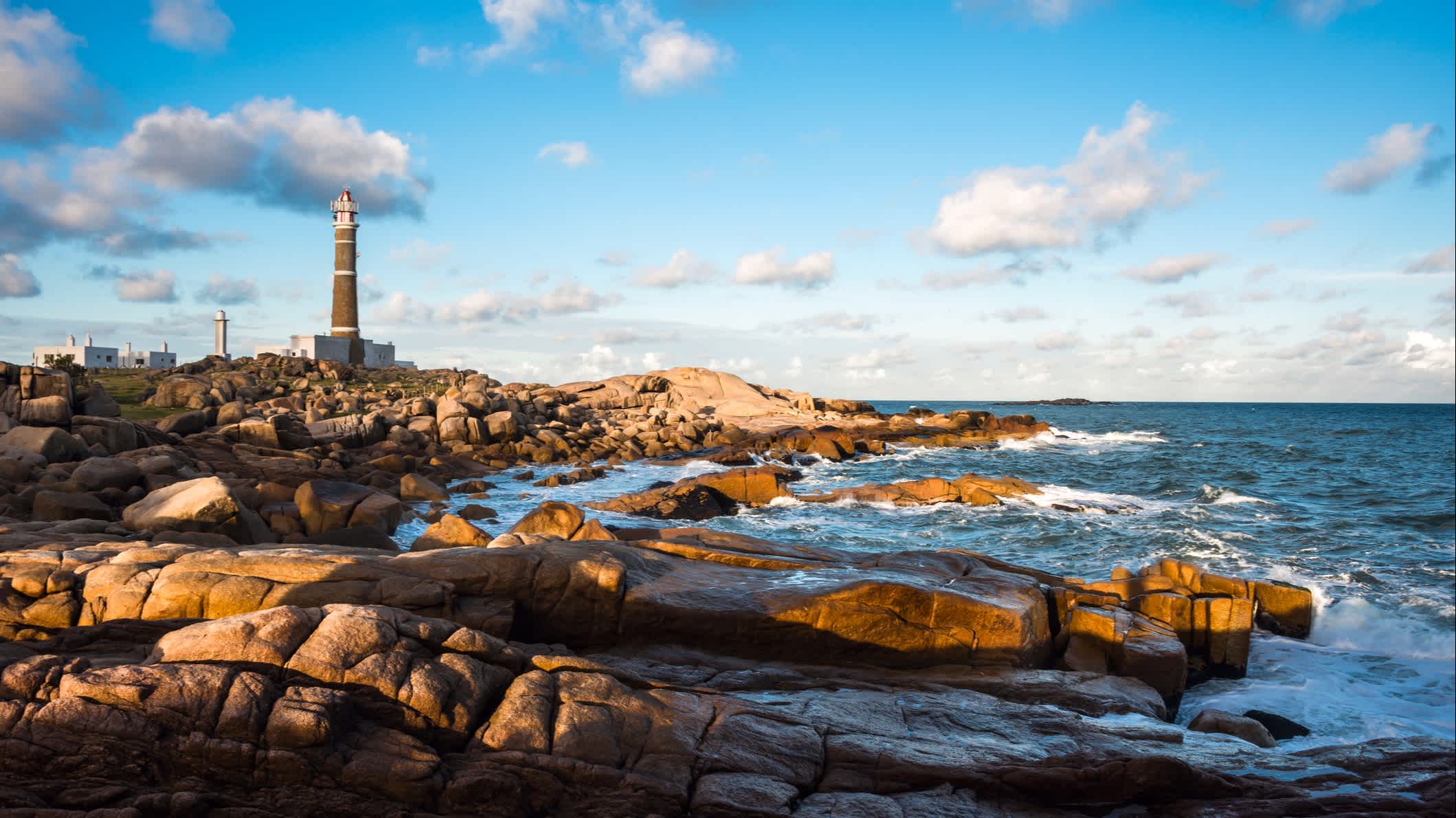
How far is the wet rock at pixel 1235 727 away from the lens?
977 centimetres

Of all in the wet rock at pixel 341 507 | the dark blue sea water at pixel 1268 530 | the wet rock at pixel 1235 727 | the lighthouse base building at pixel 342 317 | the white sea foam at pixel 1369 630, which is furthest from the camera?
the lighthouse base building at pixel 342 317

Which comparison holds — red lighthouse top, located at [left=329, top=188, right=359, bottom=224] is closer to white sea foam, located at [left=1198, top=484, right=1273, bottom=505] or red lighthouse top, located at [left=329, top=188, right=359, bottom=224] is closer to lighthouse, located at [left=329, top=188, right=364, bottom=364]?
lighthouse, located at [left=329, top=188, right=364, bottom=364]

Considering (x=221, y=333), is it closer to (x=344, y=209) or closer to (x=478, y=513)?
(x=344, y=209)

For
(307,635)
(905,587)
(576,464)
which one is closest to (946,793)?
(905,587)

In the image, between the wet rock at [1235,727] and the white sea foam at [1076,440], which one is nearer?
the wet rock at [1235,727]

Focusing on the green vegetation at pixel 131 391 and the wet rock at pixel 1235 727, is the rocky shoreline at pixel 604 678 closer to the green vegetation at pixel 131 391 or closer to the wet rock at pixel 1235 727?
the wet rock at pixel 1235 727

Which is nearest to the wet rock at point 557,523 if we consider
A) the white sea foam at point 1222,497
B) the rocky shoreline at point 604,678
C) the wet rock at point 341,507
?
the rocky shoreline at point 604,678

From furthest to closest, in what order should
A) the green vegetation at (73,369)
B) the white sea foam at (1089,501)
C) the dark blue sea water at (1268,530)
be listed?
the green vegetation at (73,369)
the white sea foam at (1089,501)
the dark blue sea water at (1268,530)

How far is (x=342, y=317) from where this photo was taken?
74500 mm

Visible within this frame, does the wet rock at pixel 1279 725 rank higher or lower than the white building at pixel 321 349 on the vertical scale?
lower

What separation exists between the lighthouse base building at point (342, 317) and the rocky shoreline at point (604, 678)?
186ft

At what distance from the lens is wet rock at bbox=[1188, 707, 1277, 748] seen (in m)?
9.77

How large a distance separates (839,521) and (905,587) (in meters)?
15.2

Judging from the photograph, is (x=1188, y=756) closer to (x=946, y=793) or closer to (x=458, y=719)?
(x=946, y=793)
